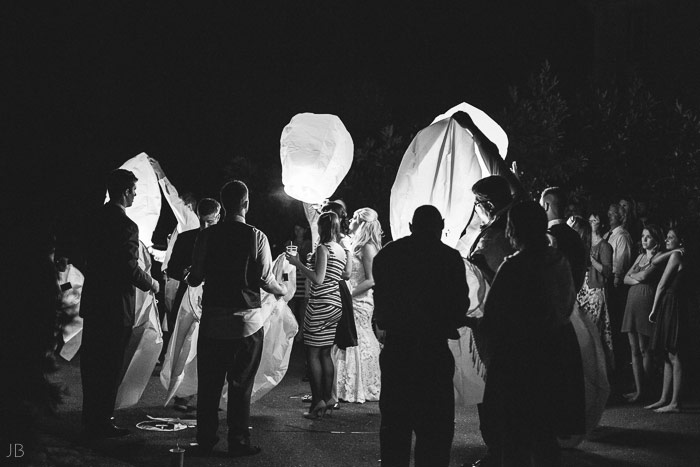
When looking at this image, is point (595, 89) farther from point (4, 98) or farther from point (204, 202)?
point (4, 98)

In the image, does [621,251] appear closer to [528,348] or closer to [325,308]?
[325,308]

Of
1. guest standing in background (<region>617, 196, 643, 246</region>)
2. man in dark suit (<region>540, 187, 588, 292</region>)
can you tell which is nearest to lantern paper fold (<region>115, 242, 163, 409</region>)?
man in dark suit (<region>540, 187, 588, 292</region>)

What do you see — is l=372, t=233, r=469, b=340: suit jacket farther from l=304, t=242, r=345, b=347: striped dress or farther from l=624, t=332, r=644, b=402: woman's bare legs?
l=624, t=332, r=644, b=402: woman's bare legs

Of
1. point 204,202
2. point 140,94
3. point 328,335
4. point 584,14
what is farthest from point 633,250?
point 584,14

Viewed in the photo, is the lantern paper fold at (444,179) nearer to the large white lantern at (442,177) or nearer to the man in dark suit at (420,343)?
the large white lantern at (442,177)

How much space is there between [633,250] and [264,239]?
6.13m

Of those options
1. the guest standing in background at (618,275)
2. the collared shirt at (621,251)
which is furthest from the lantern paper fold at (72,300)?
the collared shirt at (621,251)

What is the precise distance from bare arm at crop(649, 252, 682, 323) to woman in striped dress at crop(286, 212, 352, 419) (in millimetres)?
3243

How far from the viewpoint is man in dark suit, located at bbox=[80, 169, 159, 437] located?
22.7ft

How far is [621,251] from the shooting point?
10.7 metres

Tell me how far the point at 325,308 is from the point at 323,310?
3 centimetres

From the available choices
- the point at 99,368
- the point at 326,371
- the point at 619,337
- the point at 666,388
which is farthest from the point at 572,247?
the point at 619,337

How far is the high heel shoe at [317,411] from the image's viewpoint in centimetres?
791

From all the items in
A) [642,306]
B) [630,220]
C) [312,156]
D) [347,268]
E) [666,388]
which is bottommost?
[666,388]
